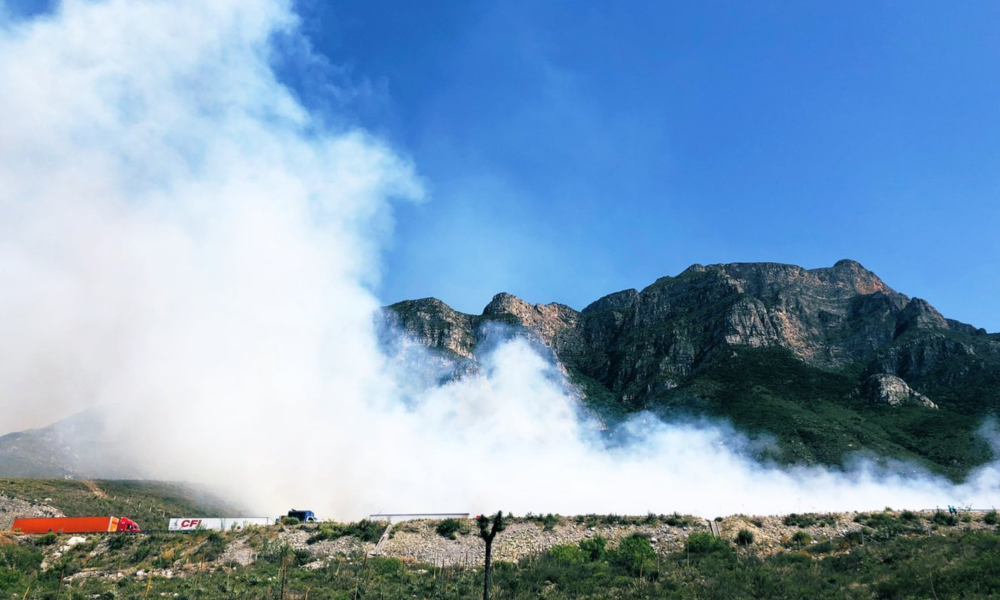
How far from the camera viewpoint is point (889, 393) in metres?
121

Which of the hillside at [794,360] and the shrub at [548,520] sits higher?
the hillside at [794,360]

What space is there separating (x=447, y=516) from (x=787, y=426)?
3036 inches

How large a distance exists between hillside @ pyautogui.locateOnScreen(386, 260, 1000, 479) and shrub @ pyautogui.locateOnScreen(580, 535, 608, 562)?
208ft

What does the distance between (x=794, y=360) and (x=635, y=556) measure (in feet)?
380

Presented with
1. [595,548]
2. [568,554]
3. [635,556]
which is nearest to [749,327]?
[595,548]

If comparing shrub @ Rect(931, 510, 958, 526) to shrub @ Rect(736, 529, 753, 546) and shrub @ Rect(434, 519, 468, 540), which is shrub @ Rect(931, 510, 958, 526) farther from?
shrub @ Rect(434, 519, 468, 540)

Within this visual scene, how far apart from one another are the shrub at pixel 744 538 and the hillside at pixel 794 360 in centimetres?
5952

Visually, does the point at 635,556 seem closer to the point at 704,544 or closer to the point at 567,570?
the point at 704,544

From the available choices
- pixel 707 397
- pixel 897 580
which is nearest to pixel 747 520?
pixel 897 580

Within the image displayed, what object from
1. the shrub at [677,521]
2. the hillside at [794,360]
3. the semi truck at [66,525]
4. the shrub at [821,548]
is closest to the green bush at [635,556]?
the shrub at [677,521]

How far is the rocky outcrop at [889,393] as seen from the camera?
11944 cm

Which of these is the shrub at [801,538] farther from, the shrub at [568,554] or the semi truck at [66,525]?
the semi truck at [66,525]

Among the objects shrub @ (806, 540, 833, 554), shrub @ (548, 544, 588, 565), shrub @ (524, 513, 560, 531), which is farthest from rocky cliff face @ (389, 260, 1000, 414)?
shrub @ (806, 540, 833, 554)

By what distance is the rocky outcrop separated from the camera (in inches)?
4702
